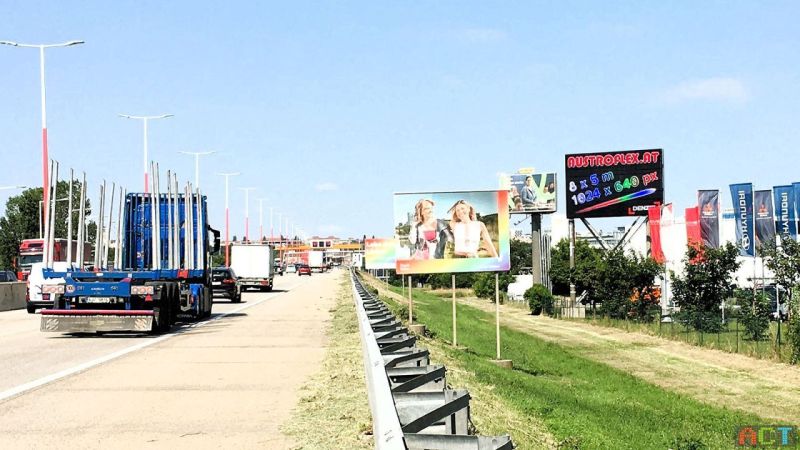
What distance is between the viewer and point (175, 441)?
9281mm

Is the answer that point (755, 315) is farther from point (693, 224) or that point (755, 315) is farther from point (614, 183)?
point (614, 183)

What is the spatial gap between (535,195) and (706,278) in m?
42.4

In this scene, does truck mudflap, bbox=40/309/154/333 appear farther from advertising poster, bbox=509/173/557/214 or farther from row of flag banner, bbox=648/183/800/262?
advertising poster, bbox=509/173/557/214

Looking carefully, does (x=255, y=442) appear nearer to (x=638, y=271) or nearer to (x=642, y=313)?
(x=642, y=313)

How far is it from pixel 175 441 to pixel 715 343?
29.8 metres

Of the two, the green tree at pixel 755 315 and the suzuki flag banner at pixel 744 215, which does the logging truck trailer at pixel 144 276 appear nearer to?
the green tree at pixel 755 315

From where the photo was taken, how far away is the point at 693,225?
48094mm

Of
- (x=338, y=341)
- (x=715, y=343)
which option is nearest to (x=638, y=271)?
(x=715, y=343)

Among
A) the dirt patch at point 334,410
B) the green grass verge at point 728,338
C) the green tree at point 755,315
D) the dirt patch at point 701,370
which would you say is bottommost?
the dirt patch at point 701,370

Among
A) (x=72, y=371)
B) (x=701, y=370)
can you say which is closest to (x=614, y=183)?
(x=701, y=370)

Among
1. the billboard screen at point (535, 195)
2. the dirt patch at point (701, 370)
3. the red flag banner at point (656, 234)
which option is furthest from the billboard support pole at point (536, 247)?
the dirt patch at point (701, 370)

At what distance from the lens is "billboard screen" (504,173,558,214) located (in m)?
85.7

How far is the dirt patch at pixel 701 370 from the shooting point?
23.7 metres

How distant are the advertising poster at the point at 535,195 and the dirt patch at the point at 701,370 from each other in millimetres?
38120
